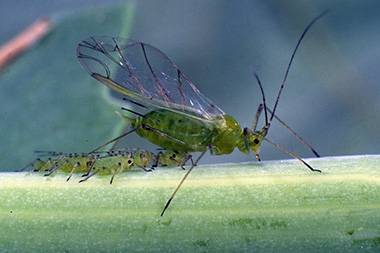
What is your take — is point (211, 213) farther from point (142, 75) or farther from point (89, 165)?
point (142, 75)

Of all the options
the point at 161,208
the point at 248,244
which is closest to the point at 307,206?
the point at 248,244

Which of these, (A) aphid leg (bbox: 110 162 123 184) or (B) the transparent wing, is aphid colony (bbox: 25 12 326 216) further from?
(A) aphid leg (bbox: 110 162 123 184)

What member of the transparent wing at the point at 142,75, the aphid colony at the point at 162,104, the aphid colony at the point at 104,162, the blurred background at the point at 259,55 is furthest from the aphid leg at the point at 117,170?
the blurred background at the point at 259,55

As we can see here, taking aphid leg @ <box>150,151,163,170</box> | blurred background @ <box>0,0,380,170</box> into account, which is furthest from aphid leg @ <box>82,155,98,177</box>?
blurred background @ <box>0,0,380,170</box>

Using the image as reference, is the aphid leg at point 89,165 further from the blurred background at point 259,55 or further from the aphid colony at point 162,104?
the blurred background at point 259,55

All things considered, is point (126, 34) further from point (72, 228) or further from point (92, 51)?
point (72, 228)

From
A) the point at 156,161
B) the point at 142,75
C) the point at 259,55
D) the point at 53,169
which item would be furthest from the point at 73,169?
the point at 259,55
